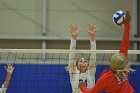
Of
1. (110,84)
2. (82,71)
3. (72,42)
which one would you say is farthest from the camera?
(82,71)

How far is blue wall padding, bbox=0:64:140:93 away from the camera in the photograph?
16.5ft

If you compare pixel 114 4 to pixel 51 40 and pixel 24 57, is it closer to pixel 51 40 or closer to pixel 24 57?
pixel 51 40

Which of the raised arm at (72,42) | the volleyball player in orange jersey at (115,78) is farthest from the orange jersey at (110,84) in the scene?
the raised arm at (72,42)

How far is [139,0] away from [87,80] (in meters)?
2.88

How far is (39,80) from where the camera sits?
505 cm

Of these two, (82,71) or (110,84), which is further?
(82,71)

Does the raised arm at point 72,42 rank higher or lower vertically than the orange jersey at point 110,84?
higher

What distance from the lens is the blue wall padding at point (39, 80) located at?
5.02m

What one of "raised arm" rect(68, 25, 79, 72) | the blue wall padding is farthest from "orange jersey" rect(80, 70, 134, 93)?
the blue wall padding

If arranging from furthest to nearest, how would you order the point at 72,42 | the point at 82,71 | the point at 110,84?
the point at 82,71
the point at 72,42
the point at 110,84

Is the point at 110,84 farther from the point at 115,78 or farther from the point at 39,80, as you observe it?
the point at 39,80

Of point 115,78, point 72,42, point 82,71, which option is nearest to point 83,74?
point 82,71

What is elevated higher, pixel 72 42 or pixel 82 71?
pixel 72 42

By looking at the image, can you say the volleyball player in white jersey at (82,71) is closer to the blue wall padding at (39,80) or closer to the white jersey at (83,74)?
the white jersey at (83,74)
